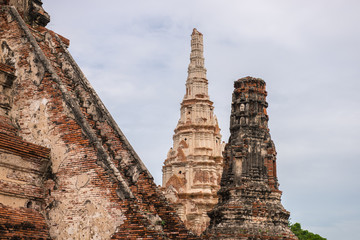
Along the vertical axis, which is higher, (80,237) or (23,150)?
(23,150)

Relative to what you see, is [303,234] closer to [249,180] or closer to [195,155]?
[195,155]

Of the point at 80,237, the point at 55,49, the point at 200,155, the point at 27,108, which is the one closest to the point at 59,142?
the point at 27,108

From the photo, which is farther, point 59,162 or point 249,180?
point 249,180

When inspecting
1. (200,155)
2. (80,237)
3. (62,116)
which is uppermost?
(200,155)

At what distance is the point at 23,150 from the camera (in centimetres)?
709

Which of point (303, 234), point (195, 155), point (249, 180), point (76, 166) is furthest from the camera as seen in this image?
point (303, 234)

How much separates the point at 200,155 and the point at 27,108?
89.8 feet

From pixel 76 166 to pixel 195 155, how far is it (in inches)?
1096

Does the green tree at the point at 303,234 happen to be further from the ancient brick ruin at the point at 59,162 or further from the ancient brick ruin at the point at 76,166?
the ancient brick ruin at the point at 59,162

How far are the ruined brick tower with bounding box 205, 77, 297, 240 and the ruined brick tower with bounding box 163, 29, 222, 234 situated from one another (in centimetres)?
2002

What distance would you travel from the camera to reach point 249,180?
38.3 ft

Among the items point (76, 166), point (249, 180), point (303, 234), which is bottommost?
point (76, 166)

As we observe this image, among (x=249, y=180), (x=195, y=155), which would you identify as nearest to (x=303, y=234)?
(x=195, y=155)

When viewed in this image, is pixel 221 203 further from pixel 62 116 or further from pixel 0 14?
pixel 0 14
